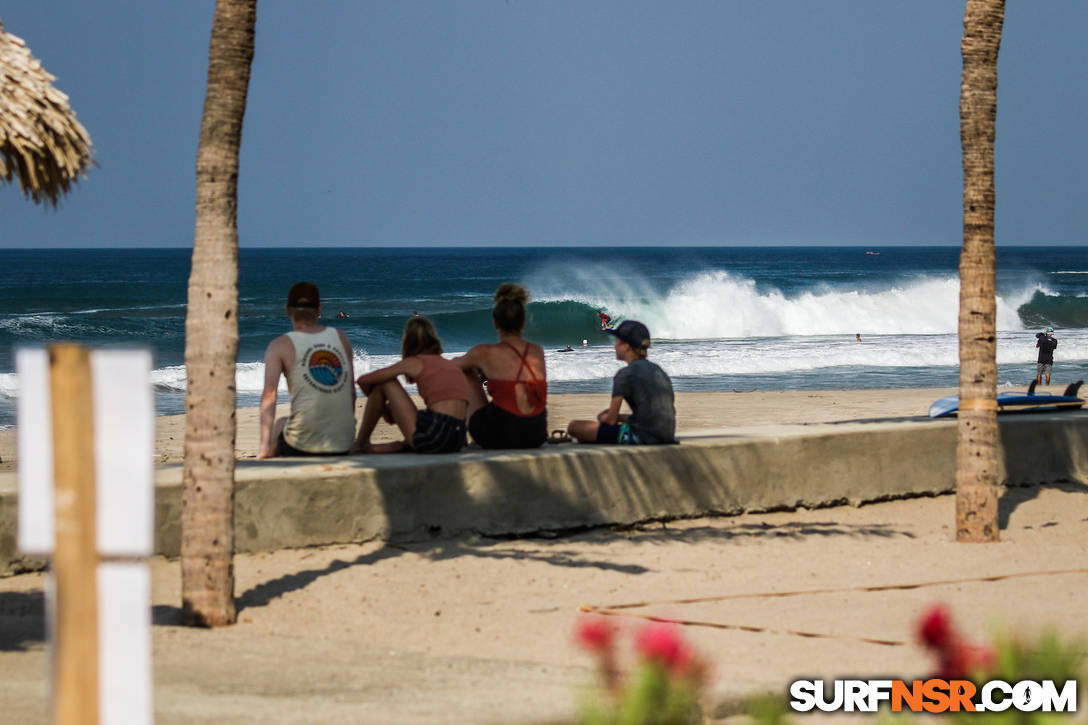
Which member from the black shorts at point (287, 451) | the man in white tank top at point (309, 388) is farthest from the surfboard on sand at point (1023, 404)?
the black shorts at point (287, 451)

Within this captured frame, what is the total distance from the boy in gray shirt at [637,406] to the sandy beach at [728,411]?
4377 mm

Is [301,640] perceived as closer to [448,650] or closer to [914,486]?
[448,650]

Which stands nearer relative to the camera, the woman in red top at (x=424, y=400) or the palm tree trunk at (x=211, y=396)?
the palm tree trunk at (x=211, y=396)

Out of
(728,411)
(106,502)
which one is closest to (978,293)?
(106,502)

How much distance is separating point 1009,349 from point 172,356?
2164cm

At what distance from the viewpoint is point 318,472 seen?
6.57m

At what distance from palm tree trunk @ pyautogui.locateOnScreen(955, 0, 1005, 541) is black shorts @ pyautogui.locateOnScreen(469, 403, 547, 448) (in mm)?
2610

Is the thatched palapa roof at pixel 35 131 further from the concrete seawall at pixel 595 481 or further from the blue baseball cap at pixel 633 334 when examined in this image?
the blue baseball cap at pixel 633 334

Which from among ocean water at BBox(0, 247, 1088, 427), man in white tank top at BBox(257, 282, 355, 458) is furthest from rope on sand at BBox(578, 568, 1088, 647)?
ocean water at BBox(0, 247, 1088, 427)

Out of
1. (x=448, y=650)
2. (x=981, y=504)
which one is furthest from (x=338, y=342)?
(x=981, y=504)

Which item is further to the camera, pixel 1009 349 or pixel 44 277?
pixel 44 277

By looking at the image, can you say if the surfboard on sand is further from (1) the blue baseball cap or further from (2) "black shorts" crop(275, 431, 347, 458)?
(2) "black shorts" crop(275, 431, 347, 458)

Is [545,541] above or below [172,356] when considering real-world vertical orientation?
below

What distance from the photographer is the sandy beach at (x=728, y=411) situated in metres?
12.7
